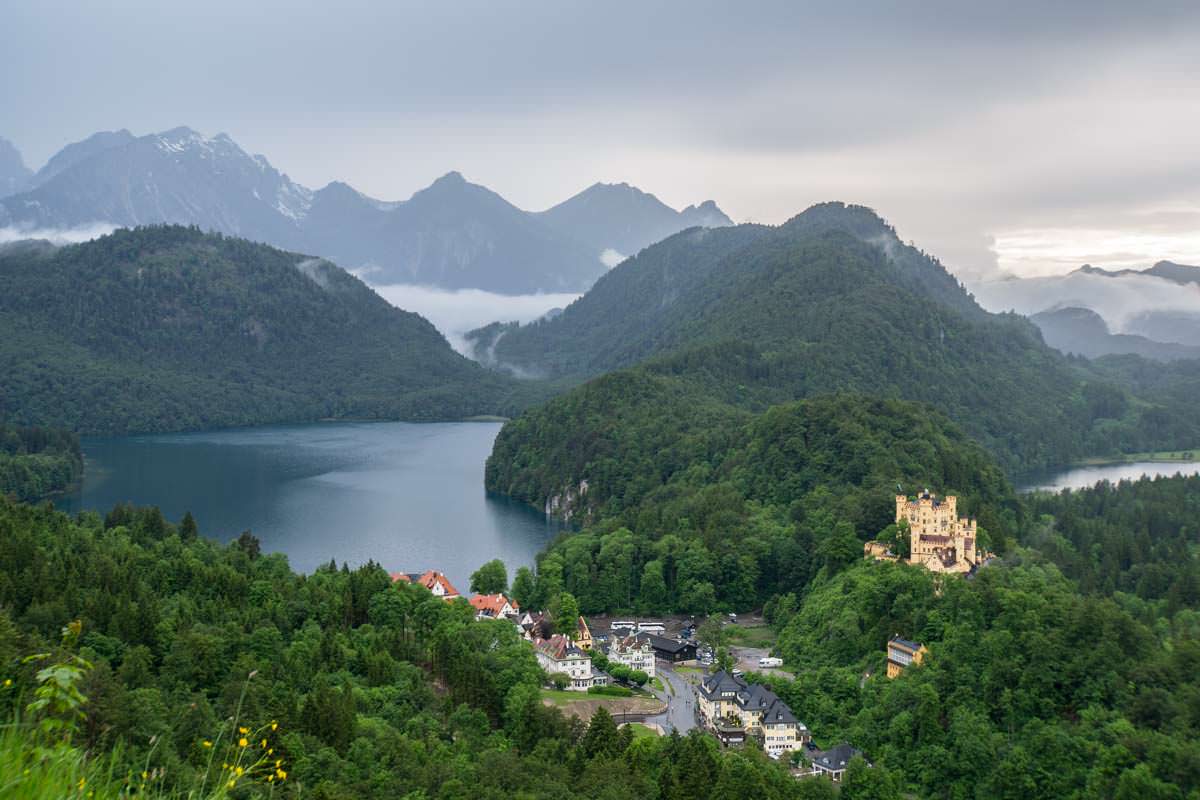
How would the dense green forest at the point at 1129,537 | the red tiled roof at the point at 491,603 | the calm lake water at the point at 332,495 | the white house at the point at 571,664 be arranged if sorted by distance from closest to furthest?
the white house at the point at 571,664, the dense green forest at the point at 1129,537, the red tiled roof at the point at 491,603, the calm lake water at the point at 332,495

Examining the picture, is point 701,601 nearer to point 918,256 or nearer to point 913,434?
point 913,434

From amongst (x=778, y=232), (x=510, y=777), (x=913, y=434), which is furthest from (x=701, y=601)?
(x=778, y=232)

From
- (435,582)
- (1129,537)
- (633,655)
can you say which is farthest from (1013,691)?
(1129,537)

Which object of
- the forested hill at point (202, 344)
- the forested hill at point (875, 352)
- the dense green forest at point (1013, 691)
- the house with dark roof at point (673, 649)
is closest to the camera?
the dense green forest at point (1013, 691)

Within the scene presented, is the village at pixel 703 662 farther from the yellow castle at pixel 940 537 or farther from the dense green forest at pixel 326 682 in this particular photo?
the dense green forest at pixel 326 682

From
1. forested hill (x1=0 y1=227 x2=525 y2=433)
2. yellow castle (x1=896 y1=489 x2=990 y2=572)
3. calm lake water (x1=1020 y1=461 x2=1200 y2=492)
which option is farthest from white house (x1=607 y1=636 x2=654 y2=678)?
forested hill (x1=0 y1=227 x2=525 y2=433)

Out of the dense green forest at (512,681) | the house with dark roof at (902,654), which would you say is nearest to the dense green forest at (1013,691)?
the dense green forest at (512,681)
